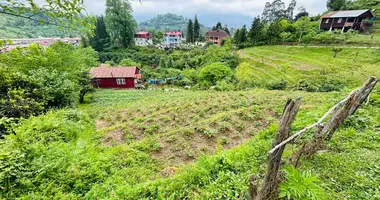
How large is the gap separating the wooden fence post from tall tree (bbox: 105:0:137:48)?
154 feet

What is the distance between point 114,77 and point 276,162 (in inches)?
951

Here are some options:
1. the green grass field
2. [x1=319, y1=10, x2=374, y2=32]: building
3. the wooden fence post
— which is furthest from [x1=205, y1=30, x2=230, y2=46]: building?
the wooden fence post

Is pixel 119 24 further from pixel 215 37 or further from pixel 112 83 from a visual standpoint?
pixel 215 37

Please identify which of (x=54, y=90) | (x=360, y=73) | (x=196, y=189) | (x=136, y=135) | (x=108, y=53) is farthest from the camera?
(x=108, y=53)

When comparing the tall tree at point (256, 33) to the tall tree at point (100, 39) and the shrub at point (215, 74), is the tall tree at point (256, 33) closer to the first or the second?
the shrub at point (215, 74)

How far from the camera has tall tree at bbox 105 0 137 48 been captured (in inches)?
1618

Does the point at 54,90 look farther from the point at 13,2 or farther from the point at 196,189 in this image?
the point at 196,189

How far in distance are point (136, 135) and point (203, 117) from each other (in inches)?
137

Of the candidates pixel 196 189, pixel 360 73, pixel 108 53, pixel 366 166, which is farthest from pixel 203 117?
pixel 108 53

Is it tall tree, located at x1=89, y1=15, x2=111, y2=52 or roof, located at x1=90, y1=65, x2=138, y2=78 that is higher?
tall tree, located at x1=89, y1=15, x2=111, y2=52

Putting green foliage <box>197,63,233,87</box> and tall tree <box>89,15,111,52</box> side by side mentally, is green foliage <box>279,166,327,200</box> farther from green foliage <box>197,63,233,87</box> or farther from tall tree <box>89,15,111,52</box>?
tall tree <box>89,15,111,52</box>

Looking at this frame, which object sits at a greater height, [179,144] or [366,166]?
[366,166]

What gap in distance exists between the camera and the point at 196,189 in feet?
11.5

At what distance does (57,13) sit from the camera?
8.28 feet
